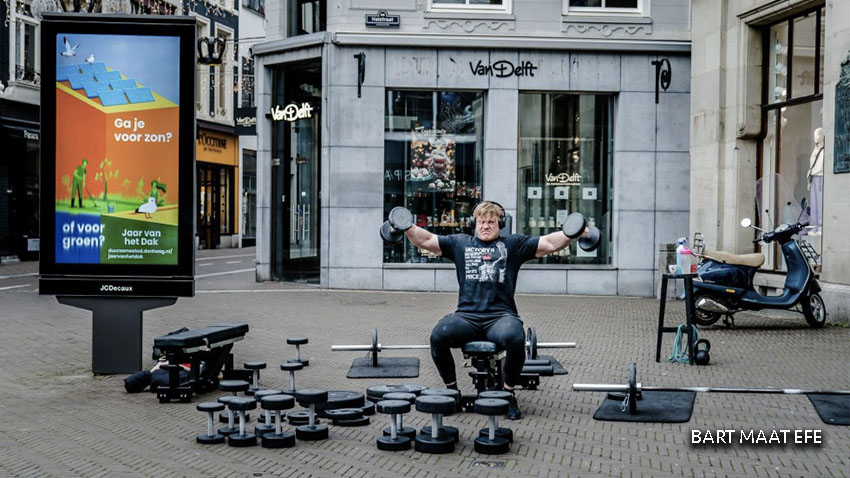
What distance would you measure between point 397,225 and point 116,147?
11.0ft

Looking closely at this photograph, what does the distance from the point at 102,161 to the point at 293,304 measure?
259 inches

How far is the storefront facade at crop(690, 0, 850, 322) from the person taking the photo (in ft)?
→ 47.1

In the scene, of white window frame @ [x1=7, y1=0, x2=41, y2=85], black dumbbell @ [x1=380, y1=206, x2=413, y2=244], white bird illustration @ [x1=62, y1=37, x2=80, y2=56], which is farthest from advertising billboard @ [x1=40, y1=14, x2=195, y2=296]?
white window frame @ [x1=7, y1=0, x2=41, y2=85]

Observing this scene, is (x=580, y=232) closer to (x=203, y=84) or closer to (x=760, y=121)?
(x=760, y=121)

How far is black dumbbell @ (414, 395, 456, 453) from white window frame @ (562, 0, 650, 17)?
13189 millimetres

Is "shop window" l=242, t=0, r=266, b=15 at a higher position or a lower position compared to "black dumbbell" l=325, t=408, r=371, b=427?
higher

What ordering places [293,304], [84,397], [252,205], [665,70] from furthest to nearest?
1. [252,205]
2. [665,70]
3. [293,304]
4. [84,397]

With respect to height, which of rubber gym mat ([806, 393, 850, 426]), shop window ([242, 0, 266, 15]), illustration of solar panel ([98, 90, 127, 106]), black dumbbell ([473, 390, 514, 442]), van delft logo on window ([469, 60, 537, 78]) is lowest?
rubber gym mat ([806, 393, 850, 426])

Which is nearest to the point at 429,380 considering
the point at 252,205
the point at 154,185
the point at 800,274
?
the point at 154,185

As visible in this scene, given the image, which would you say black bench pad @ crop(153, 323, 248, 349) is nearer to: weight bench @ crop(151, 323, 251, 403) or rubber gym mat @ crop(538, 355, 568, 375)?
weight bench @ crop(151, 323, 251, 403)

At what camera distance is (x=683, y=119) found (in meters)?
17.9

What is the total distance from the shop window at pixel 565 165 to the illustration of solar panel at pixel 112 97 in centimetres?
1018

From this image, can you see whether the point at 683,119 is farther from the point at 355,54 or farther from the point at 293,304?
the point at 293,304

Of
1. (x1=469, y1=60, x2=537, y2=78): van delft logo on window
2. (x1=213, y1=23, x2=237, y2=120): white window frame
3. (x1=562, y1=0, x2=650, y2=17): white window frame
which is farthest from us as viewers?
(x1=213, y1=23, x2=237, y2=120): white window frame
